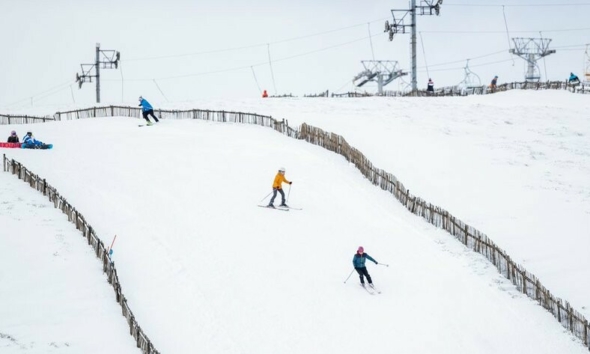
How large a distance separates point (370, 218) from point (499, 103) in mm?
31724

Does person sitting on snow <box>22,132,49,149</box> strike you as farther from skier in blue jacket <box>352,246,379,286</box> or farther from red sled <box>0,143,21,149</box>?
skier in blue jacket <box>352,246,379,286</box>

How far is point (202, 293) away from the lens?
1820 centimetres

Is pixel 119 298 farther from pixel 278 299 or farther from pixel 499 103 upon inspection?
pixel 499 103

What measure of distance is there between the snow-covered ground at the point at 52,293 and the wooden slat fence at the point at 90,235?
0.61 ft

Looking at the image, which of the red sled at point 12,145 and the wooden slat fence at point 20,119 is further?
the wooden slat fence at point 20,119

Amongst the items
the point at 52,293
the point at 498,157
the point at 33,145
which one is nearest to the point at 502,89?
the point at 498,157

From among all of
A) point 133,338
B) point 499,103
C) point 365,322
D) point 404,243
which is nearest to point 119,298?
point 133,338

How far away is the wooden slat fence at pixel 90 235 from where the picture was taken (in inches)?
609

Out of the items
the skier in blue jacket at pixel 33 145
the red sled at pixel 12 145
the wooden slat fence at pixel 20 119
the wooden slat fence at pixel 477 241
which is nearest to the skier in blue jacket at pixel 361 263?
the wooden slat fence at pixel 477 241

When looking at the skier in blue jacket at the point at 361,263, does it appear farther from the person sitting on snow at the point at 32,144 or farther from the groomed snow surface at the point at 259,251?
the person sitting on snow at the point at 32,144

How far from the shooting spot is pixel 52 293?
58.5 feet

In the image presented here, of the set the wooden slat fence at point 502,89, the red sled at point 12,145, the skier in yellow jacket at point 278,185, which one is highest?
the wooden slat fence at point 502,89

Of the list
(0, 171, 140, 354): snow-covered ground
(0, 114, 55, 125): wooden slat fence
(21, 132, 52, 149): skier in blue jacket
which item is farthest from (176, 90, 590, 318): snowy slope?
(21, 132, 52, 149): skier in blue jacket

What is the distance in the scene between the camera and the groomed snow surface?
16.8 meters
